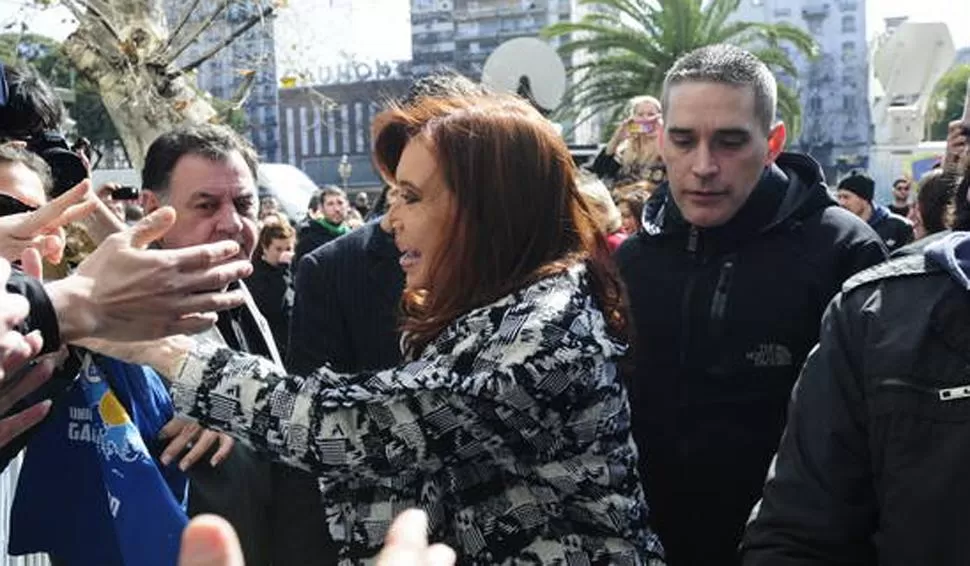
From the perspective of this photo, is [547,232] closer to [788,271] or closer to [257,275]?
[788,271]

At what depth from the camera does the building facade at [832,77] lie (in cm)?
11200

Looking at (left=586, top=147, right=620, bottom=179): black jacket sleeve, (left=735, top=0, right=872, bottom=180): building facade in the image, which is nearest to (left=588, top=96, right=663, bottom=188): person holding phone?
(left=586, top=147, right=620, bottom=179): black jacket sleeve

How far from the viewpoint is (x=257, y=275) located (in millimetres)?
7043

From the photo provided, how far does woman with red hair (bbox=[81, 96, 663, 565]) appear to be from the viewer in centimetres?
191

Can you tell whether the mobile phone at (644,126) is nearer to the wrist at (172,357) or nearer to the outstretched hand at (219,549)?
the wrist at (172,357)

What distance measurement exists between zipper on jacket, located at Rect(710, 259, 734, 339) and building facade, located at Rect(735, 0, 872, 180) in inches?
4019

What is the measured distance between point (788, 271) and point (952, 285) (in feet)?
3.38

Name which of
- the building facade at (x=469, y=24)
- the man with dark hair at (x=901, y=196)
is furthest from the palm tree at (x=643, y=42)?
the building facade at (x=469, y=24)

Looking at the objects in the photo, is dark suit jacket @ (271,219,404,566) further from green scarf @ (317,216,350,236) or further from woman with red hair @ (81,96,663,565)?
green scarf @ (317,216,350,236)

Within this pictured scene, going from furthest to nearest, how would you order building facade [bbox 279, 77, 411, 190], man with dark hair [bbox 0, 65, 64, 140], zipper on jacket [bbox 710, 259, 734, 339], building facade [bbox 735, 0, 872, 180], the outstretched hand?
building facade [bbox 735, 0, 872, 180] < building facade [bbox 279, 77, 411, 190] < zipper on jacket [bbox 710, 259, 734, 339] < man with dark hair [bbox 0, 65, 64, 140] < the outstretched hand

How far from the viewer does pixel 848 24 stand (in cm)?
12675

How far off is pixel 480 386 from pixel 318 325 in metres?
1.49

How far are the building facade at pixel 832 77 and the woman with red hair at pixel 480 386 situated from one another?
103m

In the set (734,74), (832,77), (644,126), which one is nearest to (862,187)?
(644,126)
